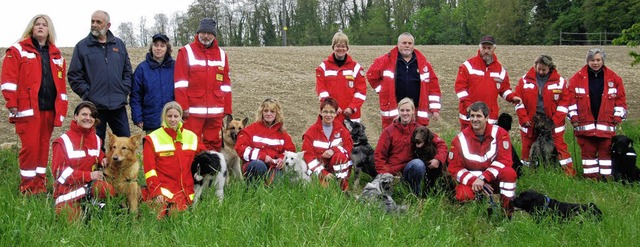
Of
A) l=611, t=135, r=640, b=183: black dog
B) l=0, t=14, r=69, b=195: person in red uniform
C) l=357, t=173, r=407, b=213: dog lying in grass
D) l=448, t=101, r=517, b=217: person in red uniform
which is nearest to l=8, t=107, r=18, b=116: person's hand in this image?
l=0, t=14, r=69, b=195: person in red uniform

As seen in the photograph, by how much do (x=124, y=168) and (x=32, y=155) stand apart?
1.50m

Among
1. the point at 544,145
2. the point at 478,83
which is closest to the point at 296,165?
the point at 478,83

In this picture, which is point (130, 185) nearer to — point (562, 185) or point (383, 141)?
point (383, 141)

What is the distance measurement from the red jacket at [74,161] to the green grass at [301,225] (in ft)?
0.66

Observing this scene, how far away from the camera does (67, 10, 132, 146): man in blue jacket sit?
6.59 m

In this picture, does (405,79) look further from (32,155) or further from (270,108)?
(32,155)

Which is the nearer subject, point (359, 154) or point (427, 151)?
point (427, 151)

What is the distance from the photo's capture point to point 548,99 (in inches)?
334

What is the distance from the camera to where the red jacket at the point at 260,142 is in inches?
265

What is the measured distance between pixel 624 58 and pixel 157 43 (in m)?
26.1

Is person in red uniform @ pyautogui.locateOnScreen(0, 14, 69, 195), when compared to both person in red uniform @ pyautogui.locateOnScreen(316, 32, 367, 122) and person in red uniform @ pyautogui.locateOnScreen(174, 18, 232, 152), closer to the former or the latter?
person in red uniform @ pyautogui.locateOnScreen(174, 18, 232, 152)

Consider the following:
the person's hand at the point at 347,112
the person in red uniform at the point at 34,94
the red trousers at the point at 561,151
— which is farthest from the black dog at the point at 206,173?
the red trousers at the point at 561,151

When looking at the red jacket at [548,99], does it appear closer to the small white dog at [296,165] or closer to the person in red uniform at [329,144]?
the person in red uniform at [329,144]

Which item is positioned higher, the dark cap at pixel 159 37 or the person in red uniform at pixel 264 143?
the dark cap at pixel 159 37
